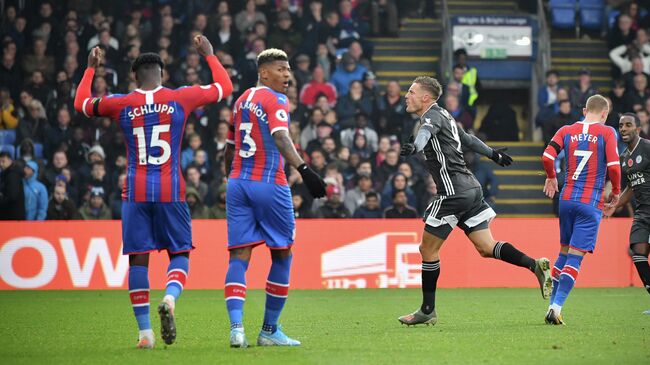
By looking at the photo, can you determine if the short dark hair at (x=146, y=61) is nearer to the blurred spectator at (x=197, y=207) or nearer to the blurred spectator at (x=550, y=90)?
the blurred spectator at (x=197, y=207)

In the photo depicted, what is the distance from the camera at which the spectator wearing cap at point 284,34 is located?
23.4 m

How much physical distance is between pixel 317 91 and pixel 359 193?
2.87m

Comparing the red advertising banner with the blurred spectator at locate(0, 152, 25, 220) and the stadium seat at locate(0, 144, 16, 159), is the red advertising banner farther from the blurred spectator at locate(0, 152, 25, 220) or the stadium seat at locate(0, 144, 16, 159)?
the stadium seat at locate(0, 144, 16, 159)

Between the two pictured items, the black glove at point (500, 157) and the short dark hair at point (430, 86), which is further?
the black glove at point (500, 157)

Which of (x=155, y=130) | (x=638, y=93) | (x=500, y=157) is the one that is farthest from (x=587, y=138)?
(x=638, y=93)

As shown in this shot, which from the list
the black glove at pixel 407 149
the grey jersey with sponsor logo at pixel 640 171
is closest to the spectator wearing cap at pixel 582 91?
the grey jersey with sponsor logo at pixel 640 171

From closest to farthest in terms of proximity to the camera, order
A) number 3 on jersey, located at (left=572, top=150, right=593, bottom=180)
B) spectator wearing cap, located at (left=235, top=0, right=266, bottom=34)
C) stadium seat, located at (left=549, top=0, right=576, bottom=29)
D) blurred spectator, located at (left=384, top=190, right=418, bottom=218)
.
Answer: number 3 on jersey, located at (left=572, top=150, right=593, bottom=180), blurred spectator, located at (left=384, top=190, right=418, bottom=218), spectator wearing cap, located at (left=235, top=0, right=266, bottom=34), stadium seat, located at (left=549, top=0, right=576, bottom=29)

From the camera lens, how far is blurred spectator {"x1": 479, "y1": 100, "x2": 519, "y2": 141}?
24406 millimetres

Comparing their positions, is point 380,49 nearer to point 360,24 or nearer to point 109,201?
point 360,24

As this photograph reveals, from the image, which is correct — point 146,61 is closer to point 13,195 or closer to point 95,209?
point 95,209

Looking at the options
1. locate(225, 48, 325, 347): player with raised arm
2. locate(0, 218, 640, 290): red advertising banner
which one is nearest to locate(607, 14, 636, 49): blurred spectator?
locate(0, 218, 640, 290): red advertising banner

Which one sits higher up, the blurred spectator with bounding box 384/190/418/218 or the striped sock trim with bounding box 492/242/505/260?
the striped sock trim with bounding box 492/242/505/260

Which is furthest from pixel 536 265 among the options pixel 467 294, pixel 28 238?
pixel 28 238

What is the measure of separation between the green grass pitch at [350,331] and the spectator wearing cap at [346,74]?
7203 mm
